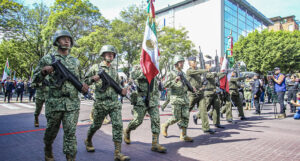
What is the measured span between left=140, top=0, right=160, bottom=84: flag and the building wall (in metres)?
34.2

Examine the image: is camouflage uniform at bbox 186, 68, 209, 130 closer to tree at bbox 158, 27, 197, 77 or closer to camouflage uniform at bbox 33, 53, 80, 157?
camouflage uniform at bbox 33, 53, 80, 157

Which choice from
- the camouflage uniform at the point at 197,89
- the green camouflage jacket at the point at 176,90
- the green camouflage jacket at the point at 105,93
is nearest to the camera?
the green camouflage jacket at the point at 105,93

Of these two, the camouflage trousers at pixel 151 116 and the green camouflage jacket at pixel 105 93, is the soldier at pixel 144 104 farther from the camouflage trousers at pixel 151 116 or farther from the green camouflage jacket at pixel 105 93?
the green camouflage jacket at pixel 105 93

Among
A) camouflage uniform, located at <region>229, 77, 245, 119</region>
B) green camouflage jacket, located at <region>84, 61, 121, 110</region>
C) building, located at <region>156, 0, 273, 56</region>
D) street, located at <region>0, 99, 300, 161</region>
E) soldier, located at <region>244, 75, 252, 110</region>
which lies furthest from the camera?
building, located at <region>156, 0, 273, 56</region>

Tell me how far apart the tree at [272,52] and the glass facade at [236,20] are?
6.68m

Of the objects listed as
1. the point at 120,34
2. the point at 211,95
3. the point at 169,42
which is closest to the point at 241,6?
the point at 169,42

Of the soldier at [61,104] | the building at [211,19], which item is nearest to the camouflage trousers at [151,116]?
the soldier at [61,104]

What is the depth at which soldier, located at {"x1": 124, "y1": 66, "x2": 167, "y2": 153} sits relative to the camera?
4391mm

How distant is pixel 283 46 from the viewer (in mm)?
32500

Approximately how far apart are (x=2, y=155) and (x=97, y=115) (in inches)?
81.1

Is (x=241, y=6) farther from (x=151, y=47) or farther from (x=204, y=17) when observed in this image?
(x=151, y=47)

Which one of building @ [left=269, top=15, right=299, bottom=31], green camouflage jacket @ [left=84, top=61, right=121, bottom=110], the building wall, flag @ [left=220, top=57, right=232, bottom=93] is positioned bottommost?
green camouflage jacket @ [left=84, top=61, right=121, bottom=110]

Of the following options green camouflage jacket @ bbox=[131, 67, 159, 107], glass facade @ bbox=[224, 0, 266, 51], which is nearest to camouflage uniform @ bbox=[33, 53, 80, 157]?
green camouflage jacket @ bbox=[131, 67, 159, 107]

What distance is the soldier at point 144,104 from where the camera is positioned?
173 inches
